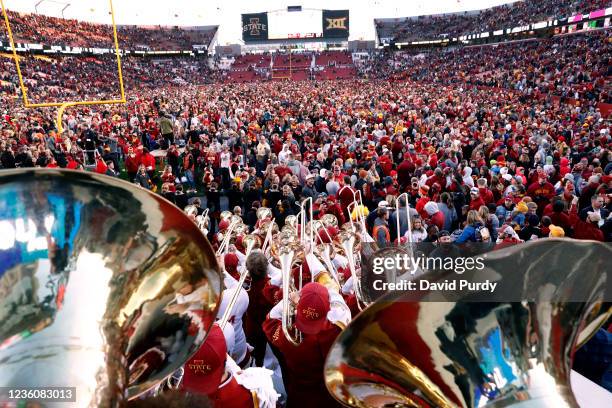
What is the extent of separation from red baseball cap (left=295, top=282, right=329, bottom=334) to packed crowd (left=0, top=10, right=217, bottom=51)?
4485 cm

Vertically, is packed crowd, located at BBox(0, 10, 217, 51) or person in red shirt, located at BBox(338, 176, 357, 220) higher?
packed crowd, located at BBox(0, 10, 217, 51)

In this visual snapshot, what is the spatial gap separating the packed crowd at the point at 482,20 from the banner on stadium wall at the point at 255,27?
18.9 m

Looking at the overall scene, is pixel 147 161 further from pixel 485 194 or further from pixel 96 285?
pixel 96 285

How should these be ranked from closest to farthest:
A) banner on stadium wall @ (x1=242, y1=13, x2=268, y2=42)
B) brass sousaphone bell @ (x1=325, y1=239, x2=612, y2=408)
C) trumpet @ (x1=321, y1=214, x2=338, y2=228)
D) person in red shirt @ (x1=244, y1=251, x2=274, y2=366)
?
brass sousaphone bell @ (x1=325, y1=239, x2=612, y2=408), person in red shirt @ (x1=244, y1=251, x2=274, y2=366), trumpet @ (x1=321, y1=214, x2=338, y2=228), banner on stadium wall @ (x1=242, y1=13, x2=268, y2=42)

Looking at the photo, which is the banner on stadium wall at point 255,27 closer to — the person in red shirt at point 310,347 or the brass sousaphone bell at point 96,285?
the person in red shirt at point 310,347

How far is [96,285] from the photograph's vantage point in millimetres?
1494

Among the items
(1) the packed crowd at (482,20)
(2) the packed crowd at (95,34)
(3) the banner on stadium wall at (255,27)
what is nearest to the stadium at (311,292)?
(1) the packed crowd at (482,20)

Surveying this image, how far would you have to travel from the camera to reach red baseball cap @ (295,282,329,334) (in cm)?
227

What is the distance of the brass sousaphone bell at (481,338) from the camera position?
1.48m

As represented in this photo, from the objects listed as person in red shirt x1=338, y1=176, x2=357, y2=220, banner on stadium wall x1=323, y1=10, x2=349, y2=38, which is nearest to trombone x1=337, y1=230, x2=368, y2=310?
person in red shirt x1=338, y1=176, x2=357, y2=220

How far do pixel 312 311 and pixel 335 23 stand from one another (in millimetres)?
71853

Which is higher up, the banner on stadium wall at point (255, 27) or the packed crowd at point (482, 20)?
the banner on stadium wall at point (255, 27)

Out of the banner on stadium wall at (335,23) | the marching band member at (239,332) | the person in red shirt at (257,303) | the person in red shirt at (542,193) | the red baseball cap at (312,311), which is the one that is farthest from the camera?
the banner on stadium wall at (335,23)

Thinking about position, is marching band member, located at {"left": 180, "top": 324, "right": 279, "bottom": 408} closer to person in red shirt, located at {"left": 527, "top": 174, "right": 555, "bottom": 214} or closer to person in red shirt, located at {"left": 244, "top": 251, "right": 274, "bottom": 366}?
person in red shirt, located at {"left": 244, "top": 251, "right": 274, "bottom": 366}
